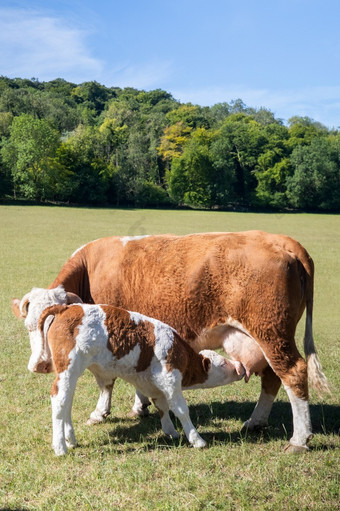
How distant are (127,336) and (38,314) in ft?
3.44

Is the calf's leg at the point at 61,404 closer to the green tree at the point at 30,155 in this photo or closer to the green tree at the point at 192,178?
the green tree at the point at 30,155

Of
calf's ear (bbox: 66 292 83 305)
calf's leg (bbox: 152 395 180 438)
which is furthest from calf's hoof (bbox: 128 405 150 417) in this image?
calf's ear (bbox: 66 292 83 305)

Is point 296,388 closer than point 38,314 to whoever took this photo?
Yes

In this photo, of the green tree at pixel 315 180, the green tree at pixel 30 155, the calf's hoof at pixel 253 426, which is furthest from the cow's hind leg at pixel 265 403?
the green tree at pixel 315 180

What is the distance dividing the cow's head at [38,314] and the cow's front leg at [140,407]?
4.60ft

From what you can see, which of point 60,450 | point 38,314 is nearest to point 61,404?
point 60,450

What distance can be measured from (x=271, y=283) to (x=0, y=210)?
46.5 meters

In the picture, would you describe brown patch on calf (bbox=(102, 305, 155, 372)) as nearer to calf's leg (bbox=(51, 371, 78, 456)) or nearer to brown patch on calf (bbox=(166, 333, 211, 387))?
brown patch on calf (bbox=(166, 333, 211, 387))

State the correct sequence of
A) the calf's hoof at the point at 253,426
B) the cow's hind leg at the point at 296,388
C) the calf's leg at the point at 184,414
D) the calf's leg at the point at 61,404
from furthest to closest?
the calf's hoof at the point at 253,426 < the cow's hind leg at the point at 296,388 < the calf's leg at the point at 184,414 < the calf's leg at the point at 61,404

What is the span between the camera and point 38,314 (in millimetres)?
5234

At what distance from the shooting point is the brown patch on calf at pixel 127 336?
4797mm

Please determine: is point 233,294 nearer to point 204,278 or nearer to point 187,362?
point 204,278

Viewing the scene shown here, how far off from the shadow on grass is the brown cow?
0.75ft

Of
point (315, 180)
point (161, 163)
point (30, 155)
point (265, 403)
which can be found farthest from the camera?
point (161, 163)
